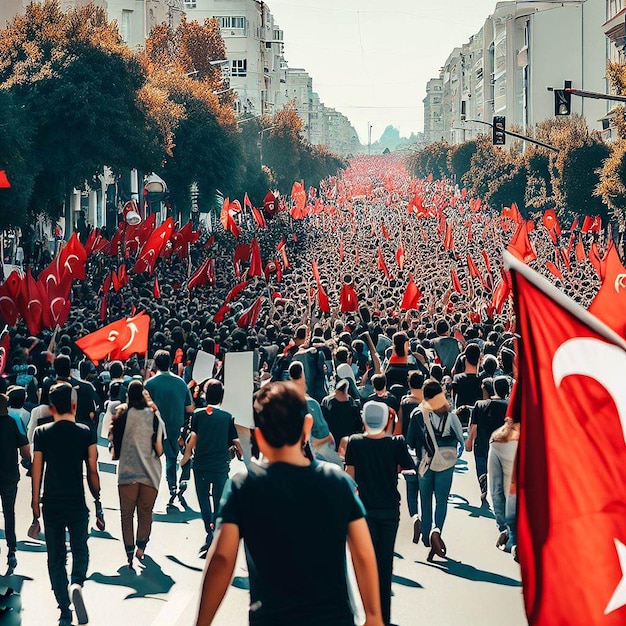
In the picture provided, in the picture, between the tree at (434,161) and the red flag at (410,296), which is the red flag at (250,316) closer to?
the red flag at (410,296)

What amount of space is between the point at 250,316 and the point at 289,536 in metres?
14.8

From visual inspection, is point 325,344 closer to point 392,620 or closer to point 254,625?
point 392,620

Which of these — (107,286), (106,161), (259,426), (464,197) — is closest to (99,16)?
(106,161)

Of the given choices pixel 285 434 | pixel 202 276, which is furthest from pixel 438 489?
pixel 202 276

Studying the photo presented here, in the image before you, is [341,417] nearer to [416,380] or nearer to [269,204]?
[416,380]

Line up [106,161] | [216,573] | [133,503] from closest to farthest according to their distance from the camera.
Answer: [216,573] → [133,503] → [106,161]

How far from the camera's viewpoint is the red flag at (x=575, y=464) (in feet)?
12.3

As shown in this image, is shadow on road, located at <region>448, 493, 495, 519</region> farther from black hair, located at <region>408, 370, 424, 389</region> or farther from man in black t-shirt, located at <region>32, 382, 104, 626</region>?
man in black t-shirt, located at <region>32, 382, 104, 626</region>

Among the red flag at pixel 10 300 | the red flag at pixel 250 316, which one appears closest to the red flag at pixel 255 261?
the red flag at pixel 250 316

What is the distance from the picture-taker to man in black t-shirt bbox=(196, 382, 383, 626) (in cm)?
449

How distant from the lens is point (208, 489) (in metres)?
10.3

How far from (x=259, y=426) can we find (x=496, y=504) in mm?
5706

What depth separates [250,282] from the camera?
2991cm

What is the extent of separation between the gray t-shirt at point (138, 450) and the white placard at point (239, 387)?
921 millimetres
